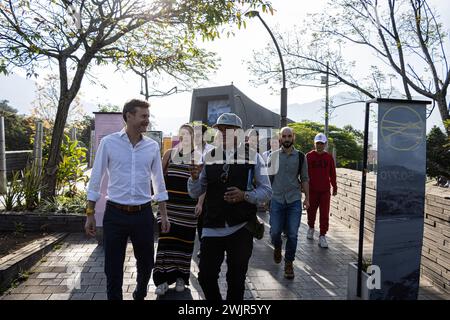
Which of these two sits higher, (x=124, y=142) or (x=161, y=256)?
(x=124, y=142)

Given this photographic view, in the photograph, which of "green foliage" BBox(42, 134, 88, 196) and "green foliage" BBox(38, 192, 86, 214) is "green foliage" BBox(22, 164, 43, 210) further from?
"green foliage" BBox(42, 134, 88, 196)

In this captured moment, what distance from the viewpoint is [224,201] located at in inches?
120

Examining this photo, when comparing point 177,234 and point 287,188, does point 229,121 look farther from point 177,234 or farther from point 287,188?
point 287,188

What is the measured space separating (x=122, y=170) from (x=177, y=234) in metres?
1.42

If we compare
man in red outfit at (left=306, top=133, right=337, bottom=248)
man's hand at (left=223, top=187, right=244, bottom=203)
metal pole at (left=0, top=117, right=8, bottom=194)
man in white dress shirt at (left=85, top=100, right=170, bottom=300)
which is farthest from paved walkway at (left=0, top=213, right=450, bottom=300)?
metal pole at (left=0, top=117, right=8, bottom=194)

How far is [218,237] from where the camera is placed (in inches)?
120

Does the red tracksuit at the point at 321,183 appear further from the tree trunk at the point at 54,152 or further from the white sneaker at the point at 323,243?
the tree trunk at the point at 54,152

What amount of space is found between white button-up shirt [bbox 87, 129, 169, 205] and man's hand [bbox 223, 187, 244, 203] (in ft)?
2.70

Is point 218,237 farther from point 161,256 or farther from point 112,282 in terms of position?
point 161,256

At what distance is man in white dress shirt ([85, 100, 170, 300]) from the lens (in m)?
3.24

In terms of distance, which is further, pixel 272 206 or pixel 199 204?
pixel 272 206

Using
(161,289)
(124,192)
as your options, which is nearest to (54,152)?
(161,289)
